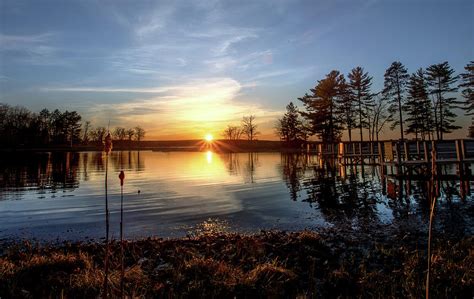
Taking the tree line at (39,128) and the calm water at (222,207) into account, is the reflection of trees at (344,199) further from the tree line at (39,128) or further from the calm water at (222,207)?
the tree line at (39,128)

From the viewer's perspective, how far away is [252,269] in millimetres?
6219

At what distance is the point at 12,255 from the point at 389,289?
8237mm

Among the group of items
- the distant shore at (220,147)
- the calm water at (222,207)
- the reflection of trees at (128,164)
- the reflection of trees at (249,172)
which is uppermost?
the distant shore at (220,147)

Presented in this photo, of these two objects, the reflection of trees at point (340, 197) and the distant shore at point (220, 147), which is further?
the distant shore at point (220, 147)

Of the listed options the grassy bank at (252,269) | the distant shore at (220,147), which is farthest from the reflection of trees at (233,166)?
the distant shore at (220,147)

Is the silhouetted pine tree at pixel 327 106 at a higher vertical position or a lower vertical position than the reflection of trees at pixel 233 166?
higher

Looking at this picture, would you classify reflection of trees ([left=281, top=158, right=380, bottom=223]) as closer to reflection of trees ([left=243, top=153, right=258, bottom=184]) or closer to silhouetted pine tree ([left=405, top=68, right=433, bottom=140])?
reflection of trees ([left=243, top=153, right=258, bottom=184])

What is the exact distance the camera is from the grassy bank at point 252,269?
4.95 meters

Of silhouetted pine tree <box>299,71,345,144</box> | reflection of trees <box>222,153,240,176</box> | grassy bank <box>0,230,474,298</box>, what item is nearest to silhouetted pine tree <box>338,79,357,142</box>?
silhouetted pine tree <box>299,71,345,144</box>

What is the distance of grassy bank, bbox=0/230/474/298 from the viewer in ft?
16.3

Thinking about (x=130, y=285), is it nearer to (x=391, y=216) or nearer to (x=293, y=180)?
(x=391, y=216)

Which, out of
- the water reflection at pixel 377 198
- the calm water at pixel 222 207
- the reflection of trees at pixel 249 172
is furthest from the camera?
the reflection of trees at pixel 249 172

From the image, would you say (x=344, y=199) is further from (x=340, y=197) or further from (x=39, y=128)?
(x=39, y=128)

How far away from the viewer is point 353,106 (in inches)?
2486
